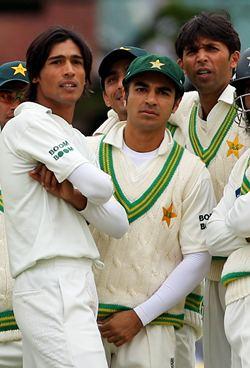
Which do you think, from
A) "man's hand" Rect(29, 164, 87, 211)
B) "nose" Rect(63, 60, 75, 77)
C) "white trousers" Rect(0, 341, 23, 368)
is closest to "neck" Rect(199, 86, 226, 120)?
"nose" Rect(63, 60, 75, 77)

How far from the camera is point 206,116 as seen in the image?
8.12 m

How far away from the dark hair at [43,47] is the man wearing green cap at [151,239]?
1.48ft

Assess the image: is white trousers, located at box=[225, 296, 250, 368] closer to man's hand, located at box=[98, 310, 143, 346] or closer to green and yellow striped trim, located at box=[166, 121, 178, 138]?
man's hand, located at box=[98, 310, 143, 346]

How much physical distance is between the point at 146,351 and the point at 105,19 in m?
24.7

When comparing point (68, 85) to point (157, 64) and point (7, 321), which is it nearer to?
point (157, 64)

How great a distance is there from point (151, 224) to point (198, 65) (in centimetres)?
121

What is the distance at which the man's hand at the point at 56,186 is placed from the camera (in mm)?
6695

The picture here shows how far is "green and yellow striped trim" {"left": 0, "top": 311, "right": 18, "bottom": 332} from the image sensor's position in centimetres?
755

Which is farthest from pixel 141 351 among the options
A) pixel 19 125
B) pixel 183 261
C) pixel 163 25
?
pixel 163 25

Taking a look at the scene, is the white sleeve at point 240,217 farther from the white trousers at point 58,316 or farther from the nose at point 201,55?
the nose at point 201,55

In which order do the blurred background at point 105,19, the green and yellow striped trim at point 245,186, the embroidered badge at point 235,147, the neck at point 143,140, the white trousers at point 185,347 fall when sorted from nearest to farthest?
the green and yellow striped trim at point 245,186 → the neck at point 143,140 → the white trousers at point 185,347 → the embroidered badge at point 235,147 → the blurred background at point 105,19

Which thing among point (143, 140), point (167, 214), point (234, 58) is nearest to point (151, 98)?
point (143, 140)

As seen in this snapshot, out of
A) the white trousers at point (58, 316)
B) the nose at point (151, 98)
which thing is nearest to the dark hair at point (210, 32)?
the nose at point (151, 98)

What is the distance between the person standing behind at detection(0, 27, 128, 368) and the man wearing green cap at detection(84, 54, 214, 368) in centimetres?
43
